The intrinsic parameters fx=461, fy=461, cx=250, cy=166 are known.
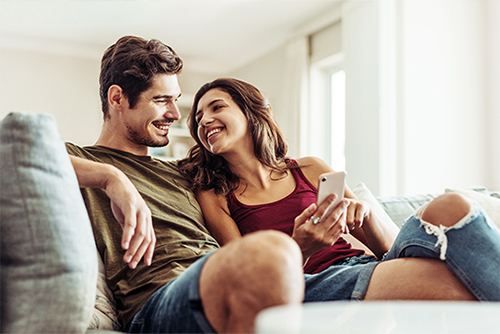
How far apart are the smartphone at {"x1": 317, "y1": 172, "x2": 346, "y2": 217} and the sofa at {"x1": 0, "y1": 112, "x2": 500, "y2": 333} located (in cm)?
56

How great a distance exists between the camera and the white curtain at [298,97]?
527cm

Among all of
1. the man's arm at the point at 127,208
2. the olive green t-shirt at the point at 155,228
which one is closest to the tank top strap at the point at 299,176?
the olive green t-shirt at the point at 155,228

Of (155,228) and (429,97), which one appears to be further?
(429,97)

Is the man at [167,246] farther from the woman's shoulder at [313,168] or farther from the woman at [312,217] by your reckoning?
the woman's shoulder at [313,168]

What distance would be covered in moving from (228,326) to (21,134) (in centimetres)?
55

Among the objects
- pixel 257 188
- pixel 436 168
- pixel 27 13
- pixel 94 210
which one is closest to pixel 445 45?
pixel 436 168

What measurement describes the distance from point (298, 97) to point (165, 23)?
177 centimetres

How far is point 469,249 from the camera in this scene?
1.03 metres

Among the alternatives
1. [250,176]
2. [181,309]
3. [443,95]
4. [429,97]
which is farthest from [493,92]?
[181,309]

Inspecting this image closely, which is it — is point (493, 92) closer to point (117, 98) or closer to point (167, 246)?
point (117, 98)

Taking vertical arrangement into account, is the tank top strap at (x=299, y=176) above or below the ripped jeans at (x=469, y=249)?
above

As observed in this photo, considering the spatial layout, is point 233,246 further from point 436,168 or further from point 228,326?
point 436,168

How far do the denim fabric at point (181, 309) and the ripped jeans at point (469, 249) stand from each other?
54cm

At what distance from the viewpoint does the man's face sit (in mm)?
1639
